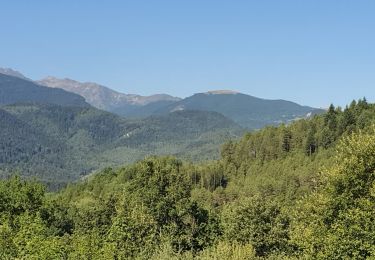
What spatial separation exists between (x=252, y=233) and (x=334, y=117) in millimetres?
116808

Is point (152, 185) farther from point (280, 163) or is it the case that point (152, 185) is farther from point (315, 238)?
point (280, 163)

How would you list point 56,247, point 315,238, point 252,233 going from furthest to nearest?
point 252,233 → point 315,238 → point 56,247

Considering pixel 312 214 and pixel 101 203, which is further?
pixel 101 203

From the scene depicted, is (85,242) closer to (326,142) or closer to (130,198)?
(130,198)

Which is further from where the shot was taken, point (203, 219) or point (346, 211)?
point (203, 219)

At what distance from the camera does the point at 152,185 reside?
67062mm

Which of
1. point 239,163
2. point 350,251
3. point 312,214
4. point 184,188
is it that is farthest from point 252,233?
point 239,163

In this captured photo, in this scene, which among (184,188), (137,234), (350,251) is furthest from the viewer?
(184,188)

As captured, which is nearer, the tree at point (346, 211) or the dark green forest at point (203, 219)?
the tree at point (346, 211)

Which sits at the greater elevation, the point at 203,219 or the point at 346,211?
the point at 346,211

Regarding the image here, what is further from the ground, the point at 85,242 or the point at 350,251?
the point at 350,251

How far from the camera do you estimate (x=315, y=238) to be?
36625 millimetres

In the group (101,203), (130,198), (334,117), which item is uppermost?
(334,117)

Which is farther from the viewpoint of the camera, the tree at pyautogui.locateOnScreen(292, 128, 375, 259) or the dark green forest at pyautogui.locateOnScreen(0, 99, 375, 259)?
the dark green forest at pyautogui.locateOnScreen(0, 99, 375, 259)
